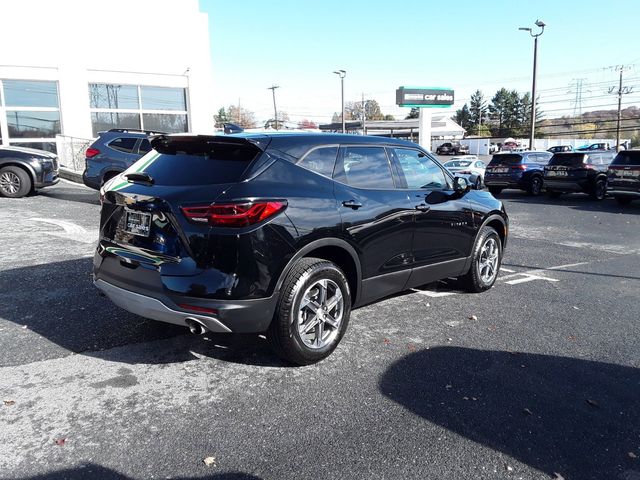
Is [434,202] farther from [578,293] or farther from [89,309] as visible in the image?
[89,309]

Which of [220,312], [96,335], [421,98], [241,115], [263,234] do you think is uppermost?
[241,115]

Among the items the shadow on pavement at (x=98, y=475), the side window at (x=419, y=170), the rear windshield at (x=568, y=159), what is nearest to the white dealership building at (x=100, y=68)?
the rear windshield at (x=568, y=159)

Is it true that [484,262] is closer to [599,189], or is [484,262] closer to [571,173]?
[571,173]

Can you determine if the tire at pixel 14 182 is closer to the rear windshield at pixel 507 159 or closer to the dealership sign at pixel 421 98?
the rear windshield at pixel 507 159

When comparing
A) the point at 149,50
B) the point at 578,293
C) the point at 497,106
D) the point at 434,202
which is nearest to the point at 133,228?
the point at 434,202

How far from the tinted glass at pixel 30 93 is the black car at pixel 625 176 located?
19.5 metres

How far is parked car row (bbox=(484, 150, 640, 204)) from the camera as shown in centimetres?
1531

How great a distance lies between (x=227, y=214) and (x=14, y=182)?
12.1m

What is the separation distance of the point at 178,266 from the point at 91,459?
128 centimetres

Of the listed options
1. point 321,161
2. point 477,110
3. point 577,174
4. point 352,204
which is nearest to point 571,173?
point 577,174

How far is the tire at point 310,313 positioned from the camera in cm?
371

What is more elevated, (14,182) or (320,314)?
(14,182)

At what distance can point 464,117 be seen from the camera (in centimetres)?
13788

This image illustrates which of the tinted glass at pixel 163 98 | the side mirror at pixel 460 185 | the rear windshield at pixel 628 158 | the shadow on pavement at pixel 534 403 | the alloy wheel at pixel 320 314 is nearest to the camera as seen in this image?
the shadow on pavement at pixel 534 403
